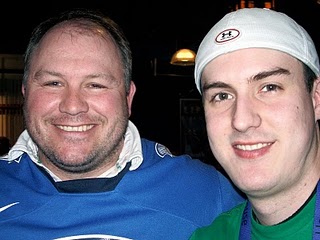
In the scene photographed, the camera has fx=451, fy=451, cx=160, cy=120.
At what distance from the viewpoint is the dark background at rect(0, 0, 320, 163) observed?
7312 millimetres

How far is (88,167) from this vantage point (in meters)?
2.33

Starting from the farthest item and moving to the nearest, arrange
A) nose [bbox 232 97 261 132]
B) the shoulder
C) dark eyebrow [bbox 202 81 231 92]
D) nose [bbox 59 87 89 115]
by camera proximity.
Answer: nose [bbox 59 87 89 115], the shoulder, dark eyebrow [bbox 202 81 231 92], nose [bbox 232 97 261 132]

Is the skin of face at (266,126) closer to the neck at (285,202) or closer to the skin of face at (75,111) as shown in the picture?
the neck at (285,202)

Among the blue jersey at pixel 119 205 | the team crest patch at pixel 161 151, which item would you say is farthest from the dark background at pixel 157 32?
the blue jersey at pixel 119 205

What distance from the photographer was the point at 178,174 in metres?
2.42

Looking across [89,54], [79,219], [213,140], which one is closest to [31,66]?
[89,54]

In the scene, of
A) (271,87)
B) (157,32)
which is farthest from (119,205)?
(157,32)

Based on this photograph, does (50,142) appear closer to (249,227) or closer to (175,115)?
(249,227)

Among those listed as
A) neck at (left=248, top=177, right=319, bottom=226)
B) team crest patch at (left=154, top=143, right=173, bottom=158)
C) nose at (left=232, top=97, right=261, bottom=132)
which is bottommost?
team crest patch at (left=154, top=143, right=173, bottom=158)

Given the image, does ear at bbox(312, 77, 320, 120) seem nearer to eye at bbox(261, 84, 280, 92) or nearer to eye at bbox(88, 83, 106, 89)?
eye at bbox(261, 84, 280, 92)

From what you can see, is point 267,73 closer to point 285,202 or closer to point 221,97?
point 221,97

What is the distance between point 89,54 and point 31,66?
342 mm

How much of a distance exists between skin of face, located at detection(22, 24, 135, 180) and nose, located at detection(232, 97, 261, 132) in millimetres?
816

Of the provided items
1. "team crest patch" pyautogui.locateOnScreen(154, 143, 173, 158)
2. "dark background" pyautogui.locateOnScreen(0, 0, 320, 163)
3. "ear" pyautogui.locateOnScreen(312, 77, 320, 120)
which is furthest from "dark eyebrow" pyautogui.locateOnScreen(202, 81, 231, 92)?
"dark background" pyautogui.locateOnScreen(0, 0, 320, 163)
